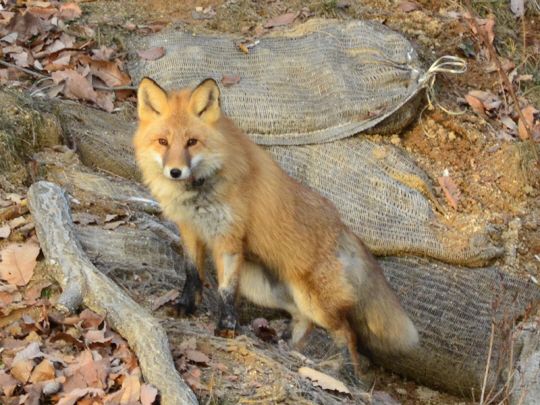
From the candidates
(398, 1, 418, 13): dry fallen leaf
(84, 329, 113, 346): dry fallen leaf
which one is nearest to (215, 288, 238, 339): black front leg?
(84, 329, 113, 346): dry fallen leaf

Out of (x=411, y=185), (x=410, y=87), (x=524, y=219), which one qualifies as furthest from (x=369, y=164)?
(x=524, y=219)

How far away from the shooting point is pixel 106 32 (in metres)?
7.14

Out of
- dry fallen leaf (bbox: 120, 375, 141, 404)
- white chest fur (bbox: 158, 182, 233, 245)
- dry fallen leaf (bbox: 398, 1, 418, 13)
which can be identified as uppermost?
dry fallen leaf (bbox: 398, 1, 418, 13)

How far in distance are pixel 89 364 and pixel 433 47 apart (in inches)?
245

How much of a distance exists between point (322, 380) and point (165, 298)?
4.00 feet

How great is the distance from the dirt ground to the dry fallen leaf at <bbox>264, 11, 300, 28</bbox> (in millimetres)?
92

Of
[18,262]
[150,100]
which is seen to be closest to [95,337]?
[18,262]

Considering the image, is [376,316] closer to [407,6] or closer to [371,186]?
[371,186]

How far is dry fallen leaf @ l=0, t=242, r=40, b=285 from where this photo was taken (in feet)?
13.1

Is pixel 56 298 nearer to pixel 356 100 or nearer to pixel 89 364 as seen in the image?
pixel 89 364

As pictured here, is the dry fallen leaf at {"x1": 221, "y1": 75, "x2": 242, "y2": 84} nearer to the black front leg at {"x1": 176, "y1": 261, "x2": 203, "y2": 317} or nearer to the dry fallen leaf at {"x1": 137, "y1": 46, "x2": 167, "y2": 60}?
the dry fallen leaf at {"x1": 137, "y1": 46, "x2": 167, "y2": 60}

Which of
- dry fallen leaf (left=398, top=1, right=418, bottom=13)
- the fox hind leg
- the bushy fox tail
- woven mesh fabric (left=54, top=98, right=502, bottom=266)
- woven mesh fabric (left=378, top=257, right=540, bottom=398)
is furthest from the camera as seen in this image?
dry fallen leaf (left=398, top=1, right=418, bottom=13)

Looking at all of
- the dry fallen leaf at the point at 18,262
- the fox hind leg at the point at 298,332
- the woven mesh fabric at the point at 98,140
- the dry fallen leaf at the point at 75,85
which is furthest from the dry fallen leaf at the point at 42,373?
the dry fallen leaf at the point at 75,85

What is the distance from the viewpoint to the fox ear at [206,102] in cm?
408
